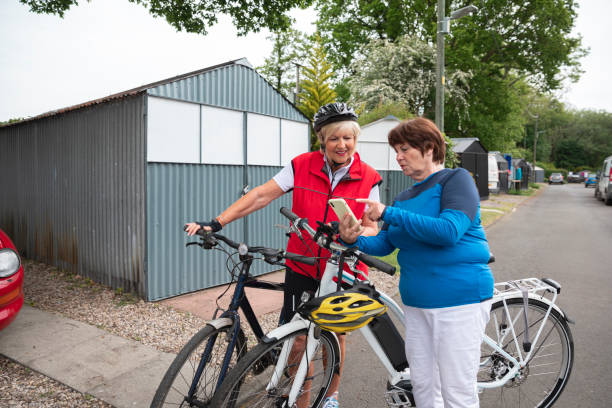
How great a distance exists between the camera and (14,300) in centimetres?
375

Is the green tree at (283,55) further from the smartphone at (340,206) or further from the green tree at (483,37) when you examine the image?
the smartphone at (340,206)

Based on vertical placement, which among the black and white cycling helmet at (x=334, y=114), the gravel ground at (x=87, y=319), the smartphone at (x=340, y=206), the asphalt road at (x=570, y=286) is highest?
the black and white cycling helmet at (x=334, y=114)

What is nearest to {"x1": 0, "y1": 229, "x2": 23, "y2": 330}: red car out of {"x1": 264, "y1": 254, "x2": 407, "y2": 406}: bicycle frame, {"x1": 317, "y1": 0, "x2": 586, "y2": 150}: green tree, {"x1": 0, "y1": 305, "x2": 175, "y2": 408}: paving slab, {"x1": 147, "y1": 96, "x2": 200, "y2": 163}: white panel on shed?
{"x1": 0, "y1": 305, "x2": 175, "y2": 408}: paving slab

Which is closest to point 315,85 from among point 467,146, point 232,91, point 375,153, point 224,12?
point 375,153

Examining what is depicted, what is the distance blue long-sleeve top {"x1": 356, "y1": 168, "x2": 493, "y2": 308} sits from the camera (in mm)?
1887

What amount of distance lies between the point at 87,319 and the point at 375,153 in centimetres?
1237

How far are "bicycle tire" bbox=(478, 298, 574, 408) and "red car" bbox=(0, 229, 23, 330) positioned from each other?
387cm

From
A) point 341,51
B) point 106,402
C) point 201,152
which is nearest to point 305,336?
point 106,402

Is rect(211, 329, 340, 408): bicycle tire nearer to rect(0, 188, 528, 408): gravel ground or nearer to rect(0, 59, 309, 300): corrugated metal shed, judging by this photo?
rect(0, 188, 528, 408): gravel ground

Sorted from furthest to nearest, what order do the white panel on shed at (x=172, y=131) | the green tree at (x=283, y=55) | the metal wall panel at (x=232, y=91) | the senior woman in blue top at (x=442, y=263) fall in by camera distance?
the green tree at (x=283, y=55), the metal wall panel at (x=232, y=91), the white panel on shed at (x=172, y=131), the senior woman in blue top at (x=442, y=263)

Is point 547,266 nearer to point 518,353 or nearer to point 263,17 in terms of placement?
point 518,353

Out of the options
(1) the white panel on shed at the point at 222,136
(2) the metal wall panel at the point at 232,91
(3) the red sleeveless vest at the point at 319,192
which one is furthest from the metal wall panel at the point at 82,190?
(3) the red sleeveless vest at the point at 319,192

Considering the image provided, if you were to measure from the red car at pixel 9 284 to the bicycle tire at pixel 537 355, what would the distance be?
3.87 m

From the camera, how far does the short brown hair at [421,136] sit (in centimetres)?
209
